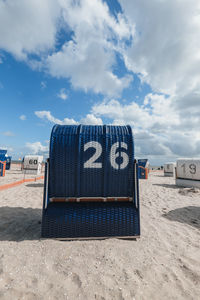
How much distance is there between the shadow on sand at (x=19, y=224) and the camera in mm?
4023

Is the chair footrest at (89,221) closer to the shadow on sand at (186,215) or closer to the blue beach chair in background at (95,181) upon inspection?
the blue beach chair in background at (95,181)

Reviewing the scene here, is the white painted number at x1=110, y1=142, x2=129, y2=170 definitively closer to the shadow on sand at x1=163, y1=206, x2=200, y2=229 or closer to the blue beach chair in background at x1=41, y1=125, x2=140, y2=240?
the blue beach chair in background at x1=41, y1=125, x2=140, y2=240

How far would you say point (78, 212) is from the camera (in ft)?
13.1

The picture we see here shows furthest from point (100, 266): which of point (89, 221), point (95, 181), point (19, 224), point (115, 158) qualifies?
point (19, 224)

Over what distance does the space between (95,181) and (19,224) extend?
9.31 feet

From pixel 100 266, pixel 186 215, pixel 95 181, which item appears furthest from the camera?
pixel 186 215

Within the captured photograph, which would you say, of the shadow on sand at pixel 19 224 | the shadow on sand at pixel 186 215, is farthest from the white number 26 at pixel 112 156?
the shadow on sand at pixel 186 215

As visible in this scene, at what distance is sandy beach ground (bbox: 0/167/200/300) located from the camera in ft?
7.71

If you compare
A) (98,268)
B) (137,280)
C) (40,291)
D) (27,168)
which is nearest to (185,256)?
(137,280)

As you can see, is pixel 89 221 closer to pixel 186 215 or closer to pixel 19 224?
pixel 19 224

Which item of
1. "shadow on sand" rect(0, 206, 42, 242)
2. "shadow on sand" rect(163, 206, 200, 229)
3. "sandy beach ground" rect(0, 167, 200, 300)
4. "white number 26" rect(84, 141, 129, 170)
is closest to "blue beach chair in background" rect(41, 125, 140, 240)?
"white number 26" rect(84, 141, 129, 170)

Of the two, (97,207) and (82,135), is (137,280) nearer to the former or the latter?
(97,207)

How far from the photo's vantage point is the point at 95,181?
416 cm

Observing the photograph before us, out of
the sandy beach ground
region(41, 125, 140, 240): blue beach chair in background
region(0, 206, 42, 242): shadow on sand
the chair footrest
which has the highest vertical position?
region(41, 125, 140, 240): blue beach chair in background
